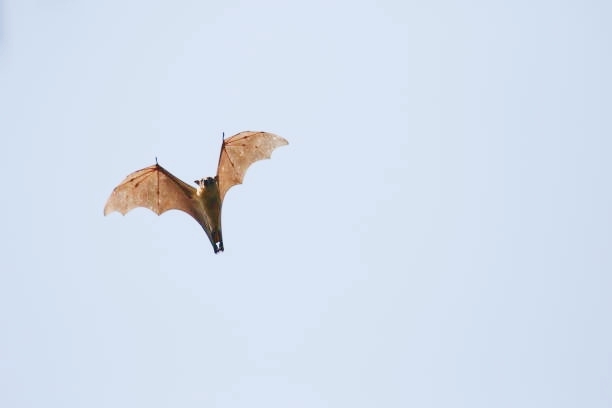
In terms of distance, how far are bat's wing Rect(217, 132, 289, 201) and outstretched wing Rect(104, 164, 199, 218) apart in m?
0.83

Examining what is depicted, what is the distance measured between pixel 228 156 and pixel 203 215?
145cm

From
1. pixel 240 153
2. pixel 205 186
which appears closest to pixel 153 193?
pixel 205 186

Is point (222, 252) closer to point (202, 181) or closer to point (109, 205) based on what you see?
point (202, 181)

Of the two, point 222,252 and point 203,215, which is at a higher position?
point 203,215

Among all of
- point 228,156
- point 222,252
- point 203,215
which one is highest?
point 228,156

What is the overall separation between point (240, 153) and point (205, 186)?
3.98 feet

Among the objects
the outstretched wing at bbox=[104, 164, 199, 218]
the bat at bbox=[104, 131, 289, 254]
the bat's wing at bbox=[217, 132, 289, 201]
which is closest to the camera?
the outstretched wing at bbox=[104, 164, 199, 218]

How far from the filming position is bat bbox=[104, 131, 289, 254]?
1275 centimetres

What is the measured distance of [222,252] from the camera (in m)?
12.9

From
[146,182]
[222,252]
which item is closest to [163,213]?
[146,182]

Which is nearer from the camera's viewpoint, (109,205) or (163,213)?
(109,205)

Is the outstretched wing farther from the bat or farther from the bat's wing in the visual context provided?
the bat's wing

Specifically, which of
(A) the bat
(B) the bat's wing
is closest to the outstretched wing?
(A) the bat

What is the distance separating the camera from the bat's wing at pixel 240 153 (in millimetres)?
13227
